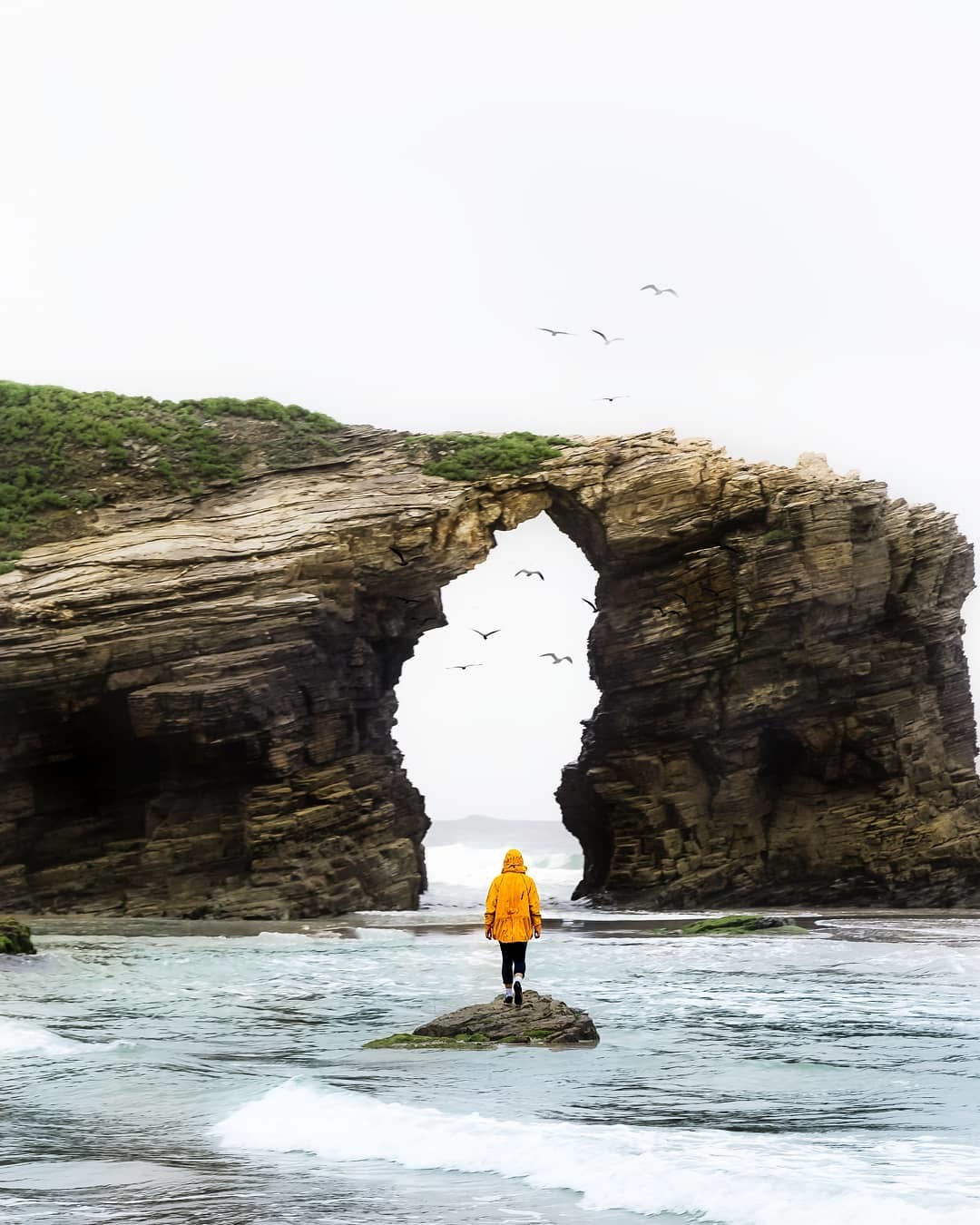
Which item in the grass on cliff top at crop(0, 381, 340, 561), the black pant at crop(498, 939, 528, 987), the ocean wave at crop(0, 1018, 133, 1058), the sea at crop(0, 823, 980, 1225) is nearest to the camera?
the sea at crop(0, 823, 980, 1225)

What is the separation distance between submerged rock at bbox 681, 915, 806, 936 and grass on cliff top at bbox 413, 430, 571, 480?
14.7 meters

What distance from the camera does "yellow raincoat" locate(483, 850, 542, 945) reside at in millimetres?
17891

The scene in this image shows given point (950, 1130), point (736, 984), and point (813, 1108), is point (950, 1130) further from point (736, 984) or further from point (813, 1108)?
point (736, 984)

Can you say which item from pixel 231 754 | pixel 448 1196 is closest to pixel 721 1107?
pixel 448 1196

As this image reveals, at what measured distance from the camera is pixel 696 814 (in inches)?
1705

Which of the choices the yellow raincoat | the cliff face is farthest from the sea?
the cliff face

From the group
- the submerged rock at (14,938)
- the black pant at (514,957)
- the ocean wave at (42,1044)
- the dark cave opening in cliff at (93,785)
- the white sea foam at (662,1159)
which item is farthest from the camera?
the dark cave opening in cliff at (93,785)

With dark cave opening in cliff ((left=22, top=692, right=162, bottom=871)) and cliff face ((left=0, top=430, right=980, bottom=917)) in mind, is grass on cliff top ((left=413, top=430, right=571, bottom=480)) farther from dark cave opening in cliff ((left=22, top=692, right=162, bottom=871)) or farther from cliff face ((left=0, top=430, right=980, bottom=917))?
dark cave opening in cliff ((left=22, top=692, right=162, bottom=871))

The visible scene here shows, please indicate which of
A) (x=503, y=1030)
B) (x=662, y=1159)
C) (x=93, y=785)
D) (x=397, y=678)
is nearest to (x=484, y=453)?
(x=397, y=678)

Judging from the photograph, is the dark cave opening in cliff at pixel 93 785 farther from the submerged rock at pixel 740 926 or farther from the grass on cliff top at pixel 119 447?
the submerged rock at pixel 740 926

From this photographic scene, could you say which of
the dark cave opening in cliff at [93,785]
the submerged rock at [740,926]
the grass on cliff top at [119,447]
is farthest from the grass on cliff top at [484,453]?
the submerged rock at [740,926]

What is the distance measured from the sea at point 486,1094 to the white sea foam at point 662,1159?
3 centimetres

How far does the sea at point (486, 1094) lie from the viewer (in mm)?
9539

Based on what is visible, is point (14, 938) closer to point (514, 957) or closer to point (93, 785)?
point (514, 957)
